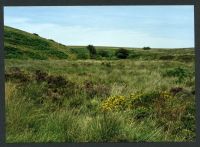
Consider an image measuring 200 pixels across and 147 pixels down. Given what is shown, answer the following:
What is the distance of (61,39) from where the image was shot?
21656 mm

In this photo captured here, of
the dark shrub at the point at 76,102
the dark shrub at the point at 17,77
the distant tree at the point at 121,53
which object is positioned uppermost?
the distant tree at the point at 121,53

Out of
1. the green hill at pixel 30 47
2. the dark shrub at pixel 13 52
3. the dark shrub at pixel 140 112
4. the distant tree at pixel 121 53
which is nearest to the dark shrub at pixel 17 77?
the dark shrub at pixel 140 112

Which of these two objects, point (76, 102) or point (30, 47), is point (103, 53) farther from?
point (76, 102)

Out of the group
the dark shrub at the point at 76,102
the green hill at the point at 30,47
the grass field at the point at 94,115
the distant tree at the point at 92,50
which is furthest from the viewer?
the green hill at the point at 30,47

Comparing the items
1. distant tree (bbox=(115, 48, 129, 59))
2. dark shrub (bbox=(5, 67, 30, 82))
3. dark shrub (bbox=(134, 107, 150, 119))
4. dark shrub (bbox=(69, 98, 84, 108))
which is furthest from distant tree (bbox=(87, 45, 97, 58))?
dark shrub (bbox=(134, 107, 150, 119))

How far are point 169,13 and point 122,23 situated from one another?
207 centimetres

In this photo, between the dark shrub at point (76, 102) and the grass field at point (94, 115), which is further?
the dark shrub at point (76, 102)

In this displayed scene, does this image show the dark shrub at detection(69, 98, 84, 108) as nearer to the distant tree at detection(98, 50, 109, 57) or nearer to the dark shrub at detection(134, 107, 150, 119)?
the dark shrub at detection(134, 107, 150, 119)

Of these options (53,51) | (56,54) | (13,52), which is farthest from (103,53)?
(13,52)

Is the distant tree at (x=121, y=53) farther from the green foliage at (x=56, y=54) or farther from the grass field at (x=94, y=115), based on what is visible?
the grass field at (x=94, y=115)

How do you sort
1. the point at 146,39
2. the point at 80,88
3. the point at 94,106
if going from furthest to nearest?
the point at 146,39 → the point at 80,88 → the point at 94,106

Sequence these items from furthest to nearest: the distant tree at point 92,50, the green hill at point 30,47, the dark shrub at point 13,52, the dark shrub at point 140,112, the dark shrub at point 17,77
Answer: the green hill at point 30,47 < the dark shrub at point 13,52 < the distant tree at point 92,50 < the dark shrub at point 17,77 < the dark shrub at point 140,112

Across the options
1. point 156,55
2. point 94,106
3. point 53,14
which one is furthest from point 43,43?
point 94,106

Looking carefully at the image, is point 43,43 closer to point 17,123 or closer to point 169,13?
point 169,13
